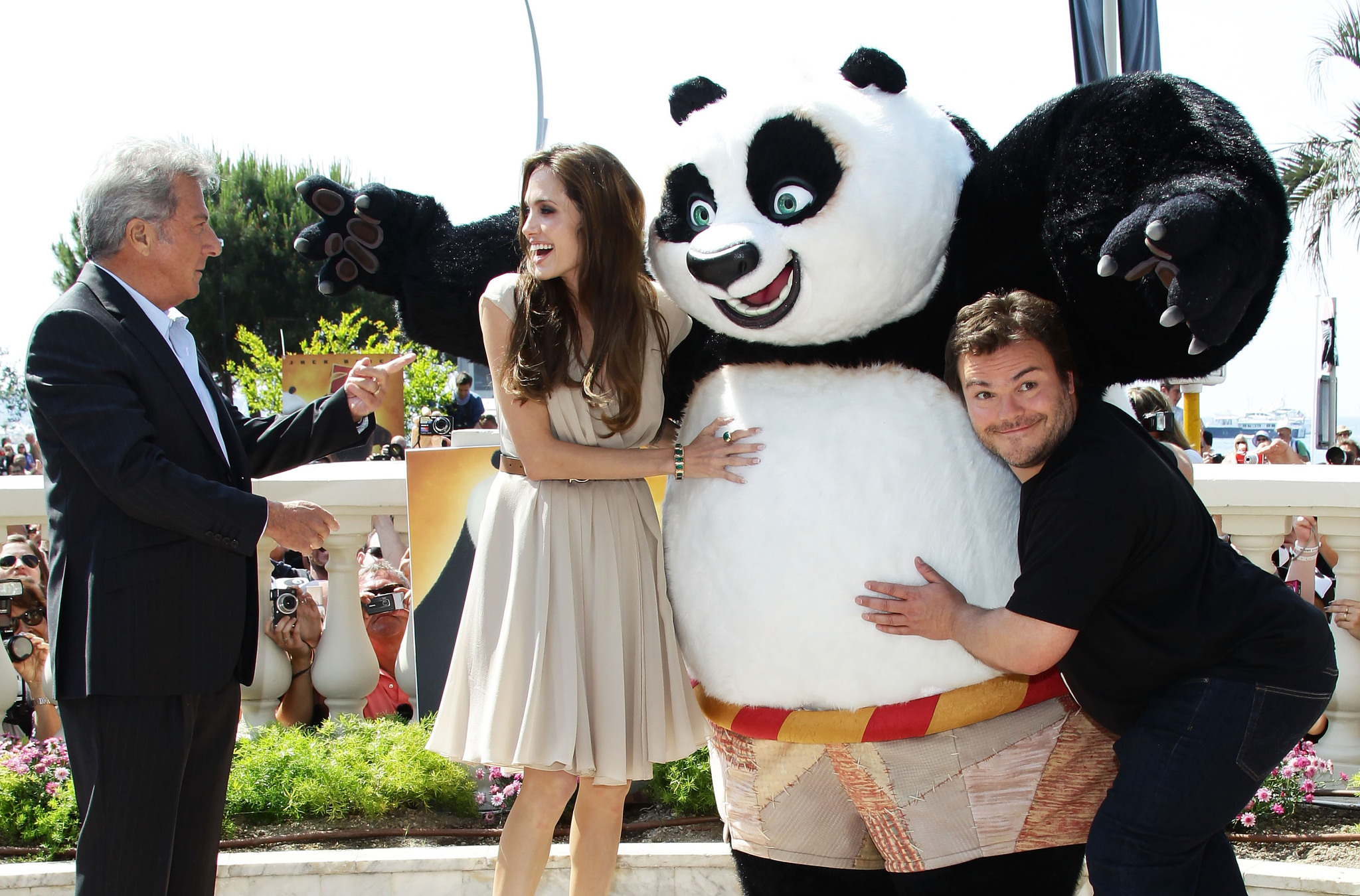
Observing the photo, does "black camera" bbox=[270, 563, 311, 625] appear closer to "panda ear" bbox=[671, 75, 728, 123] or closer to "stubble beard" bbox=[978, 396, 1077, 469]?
"panda ear" bbox=[671, 75, 728, 123]

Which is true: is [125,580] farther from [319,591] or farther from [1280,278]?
[319,591]

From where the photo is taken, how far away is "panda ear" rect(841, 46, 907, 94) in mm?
2301

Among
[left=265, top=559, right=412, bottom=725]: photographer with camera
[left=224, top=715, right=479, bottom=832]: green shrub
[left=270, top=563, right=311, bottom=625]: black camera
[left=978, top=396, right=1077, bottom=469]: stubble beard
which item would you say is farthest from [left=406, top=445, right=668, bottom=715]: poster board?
[left=978, top=396, right=1077, bottom=469]: stubble beard

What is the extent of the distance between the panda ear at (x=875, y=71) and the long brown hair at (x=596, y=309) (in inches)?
22.3

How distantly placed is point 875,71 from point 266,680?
312 centimetres

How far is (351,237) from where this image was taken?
9.49ft

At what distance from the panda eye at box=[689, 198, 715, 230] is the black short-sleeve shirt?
0.90 metres

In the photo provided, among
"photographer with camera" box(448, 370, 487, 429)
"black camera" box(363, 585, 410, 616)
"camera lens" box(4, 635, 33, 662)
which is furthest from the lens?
"photographer with camera" box(448, 370, 487, 429)

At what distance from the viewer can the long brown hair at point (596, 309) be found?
7.97 feet

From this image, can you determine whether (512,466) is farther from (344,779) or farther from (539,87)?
(539,87)

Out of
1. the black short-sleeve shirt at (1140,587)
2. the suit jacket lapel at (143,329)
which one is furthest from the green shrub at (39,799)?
the black short-sleeve shirt at (1140,587)

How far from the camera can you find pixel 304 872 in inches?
124

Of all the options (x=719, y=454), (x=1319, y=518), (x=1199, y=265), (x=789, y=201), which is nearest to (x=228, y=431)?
(x=719, y=454)

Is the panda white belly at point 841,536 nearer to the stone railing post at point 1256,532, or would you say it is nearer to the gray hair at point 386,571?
the stone railing post at point 1256,532
